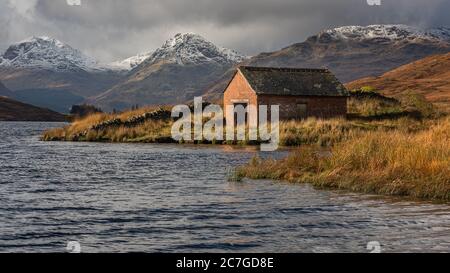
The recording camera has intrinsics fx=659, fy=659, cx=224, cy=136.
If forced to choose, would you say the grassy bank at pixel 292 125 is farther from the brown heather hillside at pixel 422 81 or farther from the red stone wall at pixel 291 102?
the brown heather hillside at pixel 422 81

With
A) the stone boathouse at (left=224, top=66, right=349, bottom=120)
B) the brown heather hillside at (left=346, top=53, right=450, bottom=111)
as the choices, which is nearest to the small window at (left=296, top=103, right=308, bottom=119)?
the stone boathouse at (left=224, top=66, right=349, bottom=120)

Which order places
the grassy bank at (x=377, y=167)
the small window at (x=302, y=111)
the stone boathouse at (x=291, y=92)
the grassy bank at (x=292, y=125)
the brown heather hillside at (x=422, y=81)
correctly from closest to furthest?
1. the grassy bank at (x=377, y=167)
2. the grassy bank at (x=292, y=125)
3. the stone boathouse at (x=291, y=92)
4. the small window at (x=302, y=111)
5. the brown heather hillside at (x=422, y=81)

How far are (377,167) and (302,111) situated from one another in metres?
39.8

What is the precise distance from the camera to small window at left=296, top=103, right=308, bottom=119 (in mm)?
62344

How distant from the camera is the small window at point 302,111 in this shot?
2454 inches

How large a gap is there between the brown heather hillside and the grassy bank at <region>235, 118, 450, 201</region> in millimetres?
80544

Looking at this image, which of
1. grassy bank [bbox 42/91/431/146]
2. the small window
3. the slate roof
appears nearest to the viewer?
grassy bank [bbox 42/91/431/146]

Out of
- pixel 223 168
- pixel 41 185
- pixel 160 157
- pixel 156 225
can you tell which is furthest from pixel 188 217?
pixel 160 157

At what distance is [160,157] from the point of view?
38.3 meters

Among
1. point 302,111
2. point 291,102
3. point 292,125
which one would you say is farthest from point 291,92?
point 292,125

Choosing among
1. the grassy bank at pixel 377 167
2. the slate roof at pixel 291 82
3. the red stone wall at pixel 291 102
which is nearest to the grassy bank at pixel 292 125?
the red stone wall at pixel 291 102

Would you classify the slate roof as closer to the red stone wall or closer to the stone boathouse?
the stone boathouse

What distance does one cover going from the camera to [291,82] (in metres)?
63.3

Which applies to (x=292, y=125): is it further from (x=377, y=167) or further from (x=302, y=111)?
(x=377, y=167)
